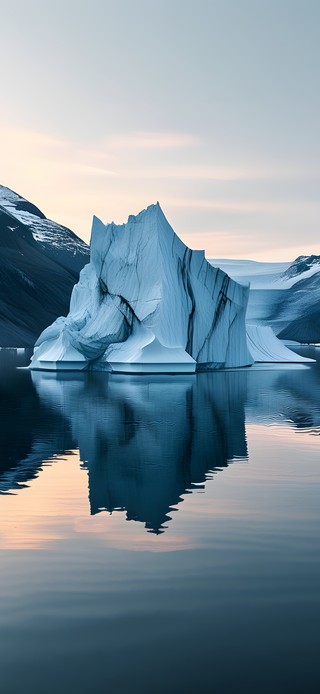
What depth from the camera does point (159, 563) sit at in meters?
7.57

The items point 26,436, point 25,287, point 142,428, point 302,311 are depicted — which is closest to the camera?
point 26,436

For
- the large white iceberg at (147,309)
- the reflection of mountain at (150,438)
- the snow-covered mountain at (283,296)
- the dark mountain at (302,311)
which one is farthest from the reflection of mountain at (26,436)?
the dark mountain at (302,311)

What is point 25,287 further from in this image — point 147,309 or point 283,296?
point 147,309

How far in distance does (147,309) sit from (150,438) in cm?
2381

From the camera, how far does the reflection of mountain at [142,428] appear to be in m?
11.5

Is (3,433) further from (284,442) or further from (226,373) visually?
(226,373)

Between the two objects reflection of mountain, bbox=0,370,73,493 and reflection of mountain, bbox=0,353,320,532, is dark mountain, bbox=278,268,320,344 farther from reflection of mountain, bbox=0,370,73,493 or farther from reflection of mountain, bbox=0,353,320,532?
reflection of mountain, bbox=0,370,73,493

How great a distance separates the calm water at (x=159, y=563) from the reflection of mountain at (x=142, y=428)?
2.6 inches

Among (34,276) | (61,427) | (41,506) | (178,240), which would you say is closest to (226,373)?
(178,240)

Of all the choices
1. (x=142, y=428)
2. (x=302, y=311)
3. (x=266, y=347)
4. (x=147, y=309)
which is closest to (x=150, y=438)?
(x=142, y=428)

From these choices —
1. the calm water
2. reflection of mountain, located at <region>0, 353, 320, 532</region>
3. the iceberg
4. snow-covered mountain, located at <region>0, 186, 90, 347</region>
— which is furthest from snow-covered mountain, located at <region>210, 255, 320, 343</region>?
the calm water

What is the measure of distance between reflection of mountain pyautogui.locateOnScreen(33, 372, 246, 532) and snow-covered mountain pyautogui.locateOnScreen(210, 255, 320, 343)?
4379 inches

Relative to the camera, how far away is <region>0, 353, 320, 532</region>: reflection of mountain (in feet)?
37.6

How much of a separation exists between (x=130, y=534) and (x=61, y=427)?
10.6 meters
